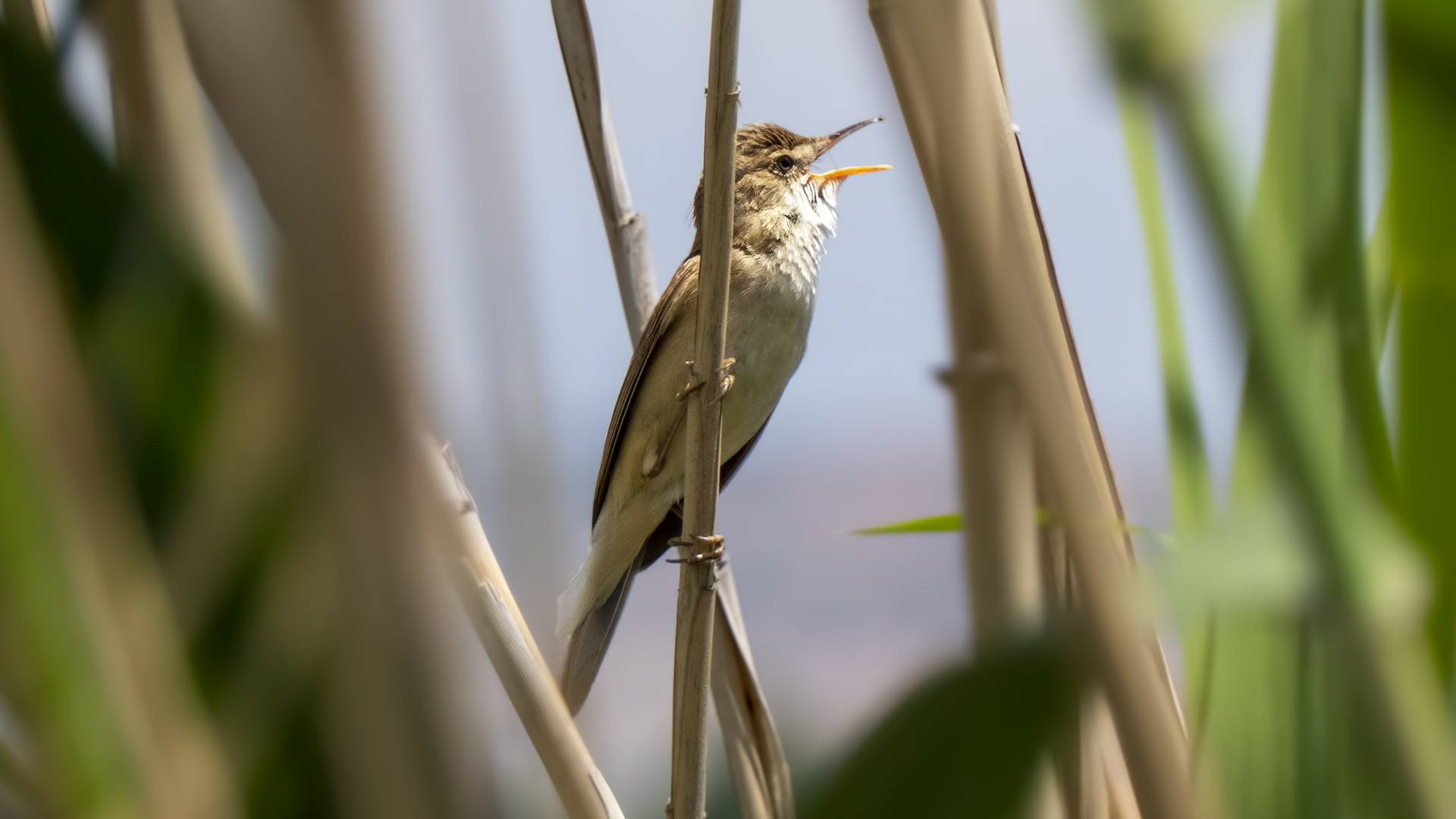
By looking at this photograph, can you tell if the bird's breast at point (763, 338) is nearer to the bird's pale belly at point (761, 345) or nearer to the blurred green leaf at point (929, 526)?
the bird's pale belly at point (761, 345)

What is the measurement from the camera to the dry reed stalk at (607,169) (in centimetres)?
139

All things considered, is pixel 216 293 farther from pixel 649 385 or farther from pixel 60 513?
pixel 649 385

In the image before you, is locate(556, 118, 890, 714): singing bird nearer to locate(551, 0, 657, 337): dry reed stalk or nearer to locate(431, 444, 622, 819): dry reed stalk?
locate(551, 0, 657, 337): dry reed stalk

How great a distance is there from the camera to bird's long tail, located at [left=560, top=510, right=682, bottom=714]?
1903 millimetres

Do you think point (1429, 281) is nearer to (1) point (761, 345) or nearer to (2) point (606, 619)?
(1) point (761, 345)

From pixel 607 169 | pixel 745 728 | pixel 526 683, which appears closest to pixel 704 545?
pixel 745 728

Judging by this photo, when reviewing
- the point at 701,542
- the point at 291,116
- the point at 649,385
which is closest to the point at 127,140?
the point at 291,116

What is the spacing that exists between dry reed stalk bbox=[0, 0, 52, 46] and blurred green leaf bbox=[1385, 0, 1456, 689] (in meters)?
0.80

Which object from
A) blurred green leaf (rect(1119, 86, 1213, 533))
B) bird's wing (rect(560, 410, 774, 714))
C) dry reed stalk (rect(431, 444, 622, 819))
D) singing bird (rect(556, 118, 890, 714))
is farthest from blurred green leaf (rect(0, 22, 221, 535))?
singing bird (rect(556, 118, 890, 714))

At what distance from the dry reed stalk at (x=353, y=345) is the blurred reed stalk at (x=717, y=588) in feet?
3.36

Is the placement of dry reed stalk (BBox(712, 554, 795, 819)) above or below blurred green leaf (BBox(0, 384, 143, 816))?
below

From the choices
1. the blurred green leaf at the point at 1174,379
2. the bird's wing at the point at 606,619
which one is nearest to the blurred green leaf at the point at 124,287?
the blurred green leaf at the point at 1174,379

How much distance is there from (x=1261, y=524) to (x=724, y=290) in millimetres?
741

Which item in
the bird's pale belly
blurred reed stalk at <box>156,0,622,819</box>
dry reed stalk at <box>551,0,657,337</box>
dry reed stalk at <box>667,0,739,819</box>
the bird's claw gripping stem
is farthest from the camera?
the bird's pale belly
